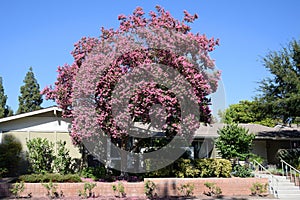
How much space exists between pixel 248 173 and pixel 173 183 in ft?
13.3

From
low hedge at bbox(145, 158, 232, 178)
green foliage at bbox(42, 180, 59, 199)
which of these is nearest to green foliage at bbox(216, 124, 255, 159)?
low hedge at bbox(145, 158, 232, 178)

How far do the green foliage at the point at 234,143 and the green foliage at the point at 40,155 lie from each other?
28.7ft

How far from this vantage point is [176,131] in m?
12.1

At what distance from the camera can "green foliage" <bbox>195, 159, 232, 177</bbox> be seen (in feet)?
44.7

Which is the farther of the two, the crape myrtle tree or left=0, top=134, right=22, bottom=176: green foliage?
left=0, top=134, right=22, bottom=176: green foliage

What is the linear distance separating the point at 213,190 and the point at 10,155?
31.8 ft

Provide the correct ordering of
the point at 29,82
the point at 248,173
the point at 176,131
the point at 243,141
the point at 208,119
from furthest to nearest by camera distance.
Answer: the point at 29,82 < the point at 243,141 < the point at 248,173 < the point at 208,119 < the point at 176,131

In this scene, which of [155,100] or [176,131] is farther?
[176,131]

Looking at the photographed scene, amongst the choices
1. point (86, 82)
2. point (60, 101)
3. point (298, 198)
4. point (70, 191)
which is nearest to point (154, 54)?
point (86, 82)

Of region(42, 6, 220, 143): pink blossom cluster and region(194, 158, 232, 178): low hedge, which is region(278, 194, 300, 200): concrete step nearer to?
region(194, 158, 232, 178): low hedge

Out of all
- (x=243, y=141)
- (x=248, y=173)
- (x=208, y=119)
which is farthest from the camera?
(x=243, y=141)

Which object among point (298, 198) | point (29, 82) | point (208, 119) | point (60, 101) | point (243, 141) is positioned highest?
point (29, 82)

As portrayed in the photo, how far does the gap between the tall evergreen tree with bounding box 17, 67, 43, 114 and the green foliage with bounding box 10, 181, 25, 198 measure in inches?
797

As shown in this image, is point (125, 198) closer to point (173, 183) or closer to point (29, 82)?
point (173, 183)
